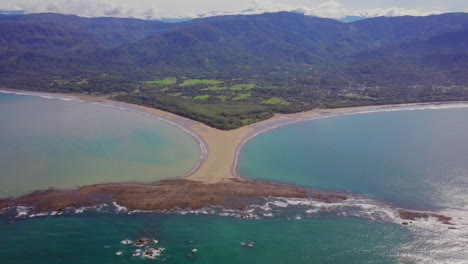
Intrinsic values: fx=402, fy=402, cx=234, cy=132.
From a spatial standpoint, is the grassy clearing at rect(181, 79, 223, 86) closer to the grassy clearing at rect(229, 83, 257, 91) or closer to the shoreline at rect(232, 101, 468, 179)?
the grassy clearing at rect(229, 83, 257, 91)

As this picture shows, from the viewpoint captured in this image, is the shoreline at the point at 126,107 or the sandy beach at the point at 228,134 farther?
the shoreline at the point at 126,107

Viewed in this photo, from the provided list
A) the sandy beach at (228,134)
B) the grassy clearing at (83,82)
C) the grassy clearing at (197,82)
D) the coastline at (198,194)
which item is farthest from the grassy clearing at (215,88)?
the coastline at (198,194)

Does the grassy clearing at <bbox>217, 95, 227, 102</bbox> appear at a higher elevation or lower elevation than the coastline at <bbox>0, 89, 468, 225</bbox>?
higher

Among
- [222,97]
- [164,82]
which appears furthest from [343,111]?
[164,82]

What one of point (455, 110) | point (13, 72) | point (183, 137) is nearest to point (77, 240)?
point (183, 137)

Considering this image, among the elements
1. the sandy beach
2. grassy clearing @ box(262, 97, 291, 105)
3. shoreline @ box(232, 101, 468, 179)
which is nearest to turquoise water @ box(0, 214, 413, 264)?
the sandy beach

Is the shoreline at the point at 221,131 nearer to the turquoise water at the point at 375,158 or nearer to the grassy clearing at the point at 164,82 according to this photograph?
the turquoise water at the point at 375,158
